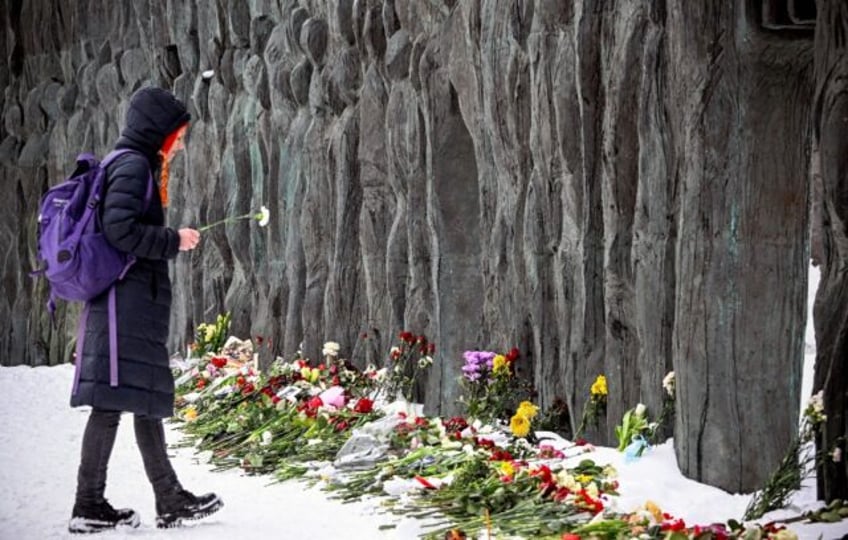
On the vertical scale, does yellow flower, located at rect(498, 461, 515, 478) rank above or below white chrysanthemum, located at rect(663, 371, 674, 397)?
below

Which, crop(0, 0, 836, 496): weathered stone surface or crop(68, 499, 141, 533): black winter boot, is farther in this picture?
crop(68, 499, 141, 533): black winter boot

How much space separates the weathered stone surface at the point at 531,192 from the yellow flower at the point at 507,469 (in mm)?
669

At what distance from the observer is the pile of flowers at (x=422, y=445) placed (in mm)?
4266

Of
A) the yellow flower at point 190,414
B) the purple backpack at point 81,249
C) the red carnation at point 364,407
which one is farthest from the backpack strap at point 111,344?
the yellow flower at point 190,414

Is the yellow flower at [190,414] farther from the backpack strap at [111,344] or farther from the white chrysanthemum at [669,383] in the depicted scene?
the white chrysanthemum at [669,383]

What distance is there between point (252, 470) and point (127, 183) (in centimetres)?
215

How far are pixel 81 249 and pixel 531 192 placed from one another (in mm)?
2514

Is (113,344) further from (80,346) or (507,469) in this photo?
(507,469)

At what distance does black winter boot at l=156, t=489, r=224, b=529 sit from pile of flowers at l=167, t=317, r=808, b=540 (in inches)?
28.4

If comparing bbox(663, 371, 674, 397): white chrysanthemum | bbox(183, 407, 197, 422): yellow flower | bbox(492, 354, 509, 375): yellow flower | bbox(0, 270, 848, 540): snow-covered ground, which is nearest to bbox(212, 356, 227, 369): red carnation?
bbox(183, 407, 197, 422): yellow flower

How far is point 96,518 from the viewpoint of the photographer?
4.66 metres

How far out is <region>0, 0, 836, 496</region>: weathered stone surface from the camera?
446cm

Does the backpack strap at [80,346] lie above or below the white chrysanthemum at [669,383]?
above

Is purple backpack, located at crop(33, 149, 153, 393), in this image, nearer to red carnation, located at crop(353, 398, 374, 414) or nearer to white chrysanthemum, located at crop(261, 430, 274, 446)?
white chrysanthemum, located at crop(261, 430, 274, 446)
